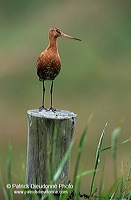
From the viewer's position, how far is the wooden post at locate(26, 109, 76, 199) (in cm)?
252

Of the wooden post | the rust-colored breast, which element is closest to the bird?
the rust-colored breast

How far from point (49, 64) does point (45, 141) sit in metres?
0.72

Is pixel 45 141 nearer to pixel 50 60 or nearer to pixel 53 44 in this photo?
pixel 50 60

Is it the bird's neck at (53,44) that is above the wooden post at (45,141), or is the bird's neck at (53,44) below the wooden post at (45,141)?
above

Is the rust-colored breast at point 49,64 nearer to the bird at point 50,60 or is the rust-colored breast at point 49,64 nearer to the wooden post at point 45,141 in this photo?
the bird at point 50,60

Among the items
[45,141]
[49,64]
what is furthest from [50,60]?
[45,141]

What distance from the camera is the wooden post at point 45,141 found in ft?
8.28

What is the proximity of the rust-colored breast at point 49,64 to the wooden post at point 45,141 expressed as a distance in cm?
54

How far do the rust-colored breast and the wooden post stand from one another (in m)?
0.54

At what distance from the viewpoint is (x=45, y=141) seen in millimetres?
2539

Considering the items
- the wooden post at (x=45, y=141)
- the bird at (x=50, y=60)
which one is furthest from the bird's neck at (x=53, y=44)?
the wooden post at (x=45, y=141)

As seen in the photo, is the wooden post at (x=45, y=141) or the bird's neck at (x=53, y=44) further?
the bird's neck at (x=53, y=44)

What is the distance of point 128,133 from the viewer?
30.6 feet

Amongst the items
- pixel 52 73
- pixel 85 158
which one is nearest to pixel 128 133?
pixel 85 158
